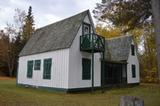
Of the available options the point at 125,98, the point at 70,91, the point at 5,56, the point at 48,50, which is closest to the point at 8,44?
the point at 5,56

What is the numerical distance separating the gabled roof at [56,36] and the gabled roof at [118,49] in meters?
6.92

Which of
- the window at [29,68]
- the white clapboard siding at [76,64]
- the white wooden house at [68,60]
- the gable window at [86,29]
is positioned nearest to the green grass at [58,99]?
the white clapboard siding at [76,64]

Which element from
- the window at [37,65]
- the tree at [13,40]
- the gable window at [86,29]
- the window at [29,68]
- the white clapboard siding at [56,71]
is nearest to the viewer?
the white clapboard siding at [56,71]

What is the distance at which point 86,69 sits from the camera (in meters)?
16.5

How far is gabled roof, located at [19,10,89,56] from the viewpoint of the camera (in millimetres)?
16059

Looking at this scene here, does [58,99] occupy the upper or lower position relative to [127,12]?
lower

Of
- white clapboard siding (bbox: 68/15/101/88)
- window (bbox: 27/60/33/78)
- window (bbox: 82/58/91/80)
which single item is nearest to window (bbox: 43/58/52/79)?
white clapboard siding (bbox: 68/15/101/88)

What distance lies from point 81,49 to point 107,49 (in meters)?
9.16

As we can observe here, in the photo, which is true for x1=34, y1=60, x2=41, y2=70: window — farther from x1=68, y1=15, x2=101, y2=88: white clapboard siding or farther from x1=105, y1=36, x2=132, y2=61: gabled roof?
x1=105, y1=36, x2=132, y2=61: gabled roof

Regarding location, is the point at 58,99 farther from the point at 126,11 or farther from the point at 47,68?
the point at 126,11

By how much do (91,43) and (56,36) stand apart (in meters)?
4.13

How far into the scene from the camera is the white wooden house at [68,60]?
1533cm

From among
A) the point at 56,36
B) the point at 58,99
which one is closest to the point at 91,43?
the point at 56,36

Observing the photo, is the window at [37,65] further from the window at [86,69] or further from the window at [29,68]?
the window at [86,69]
